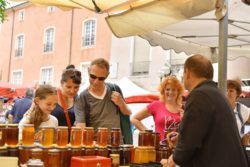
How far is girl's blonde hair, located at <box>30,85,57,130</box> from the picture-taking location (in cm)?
298

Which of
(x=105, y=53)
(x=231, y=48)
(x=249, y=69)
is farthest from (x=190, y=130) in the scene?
(x=105, y=53)

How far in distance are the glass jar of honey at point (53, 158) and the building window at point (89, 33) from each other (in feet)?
64.3

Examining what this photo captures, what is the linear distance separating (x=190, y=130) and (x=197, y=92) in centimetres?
25

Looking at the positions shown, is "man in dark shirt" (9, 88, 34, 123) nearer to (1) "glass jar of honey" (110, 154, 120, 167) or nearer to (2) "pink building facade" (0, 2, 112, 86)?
(1) "glass jar of honey" (110, 154, 120, 167)

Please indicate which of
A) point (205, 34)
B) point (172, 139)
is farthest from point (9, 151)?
point (205, 34)

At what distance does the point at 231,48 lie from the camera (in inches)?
241

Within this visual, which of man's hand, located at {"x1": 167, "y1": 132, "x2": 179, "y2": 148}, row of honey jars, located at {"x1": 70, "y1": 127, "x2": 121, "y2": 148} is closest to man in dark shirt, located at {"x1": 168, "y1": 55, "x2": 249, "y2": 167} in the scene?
man's hand, located at {"x1": 167, "y1": 132, "x2": 179, "y2": 148}

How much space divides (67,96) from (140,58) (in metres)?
15.0

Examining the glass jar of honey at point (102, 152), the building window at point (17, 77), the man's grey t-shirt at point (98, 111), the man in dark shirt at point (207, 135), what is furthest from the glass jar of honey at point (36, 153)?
the building window at point (17, 77)

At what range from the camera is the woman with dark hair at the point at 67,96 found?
3461mm

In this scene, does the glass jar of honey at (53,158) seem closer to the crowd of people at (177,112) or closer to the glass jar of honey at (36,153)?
the glass jar of honey at (36,153)

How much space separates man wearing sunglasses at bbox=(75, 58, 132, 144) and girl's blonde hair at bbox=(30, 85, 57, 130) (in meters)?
0.36

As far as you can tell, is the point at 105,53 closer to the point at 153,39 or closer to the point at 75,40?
the point at 75,40

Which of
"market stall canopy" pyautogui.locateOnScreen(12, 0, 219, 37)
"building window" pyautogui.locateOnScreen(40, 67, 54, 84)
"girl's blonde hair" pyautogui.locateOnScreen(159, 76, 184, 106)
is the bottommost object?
"girl's blonde hair" pyautogui.locateOnScreen(159, 76, 184, 106)
